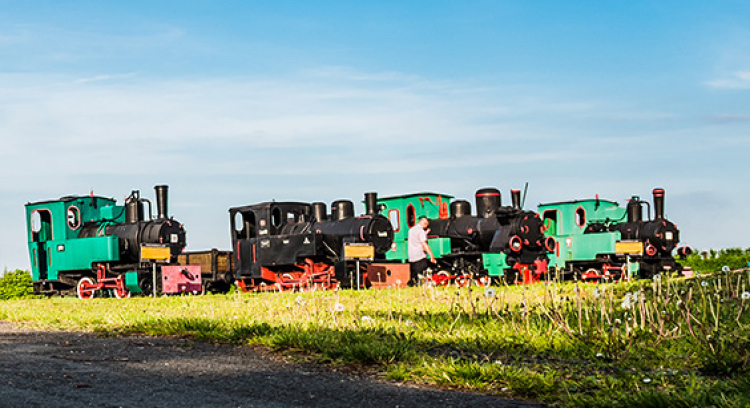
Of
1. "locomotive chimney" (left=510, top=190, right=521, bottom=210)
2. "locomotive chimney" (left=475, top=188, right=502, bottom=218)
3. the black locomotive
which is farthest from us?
"locomotive chimney" (left=510, top=190, right=521, bottom=210)

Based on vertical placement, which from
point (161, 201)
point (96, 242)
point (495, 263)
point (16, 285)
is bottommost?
point (16, 285)

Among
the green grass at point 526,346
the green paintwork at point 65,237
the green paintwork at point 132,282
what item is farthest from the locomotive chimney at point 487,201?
the green grass at point 526,346

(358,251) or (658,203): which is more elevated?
(658,203)

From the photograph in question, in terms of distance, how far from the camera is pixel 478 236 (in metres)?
24.2

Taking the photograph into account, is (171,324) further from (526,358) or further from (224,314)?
(526,358)

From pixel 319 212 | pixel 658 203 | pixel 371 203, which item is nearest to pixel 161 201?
pixel 319 212

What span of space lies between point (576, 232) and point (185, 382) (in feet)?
72.1

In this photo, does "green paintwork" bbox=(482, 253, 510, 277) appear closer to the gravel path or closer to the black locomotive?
the black locomotive

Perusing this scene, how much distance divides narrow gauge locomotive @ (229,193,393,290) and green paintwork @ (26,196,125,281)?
349cm

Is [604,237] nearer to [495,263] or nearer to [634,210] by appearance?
[634,210]

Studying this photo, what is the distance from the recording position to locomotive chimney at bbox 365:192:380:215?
2377cm

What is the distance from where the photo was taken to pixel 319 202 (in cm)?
2439

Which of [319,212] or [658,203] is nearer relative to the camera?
[319,212]

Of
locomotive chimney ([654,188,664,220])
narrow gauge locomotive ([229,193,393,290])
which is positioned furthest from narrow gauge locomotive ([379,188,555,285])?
locomotive chimney ([654,188,664,220])
